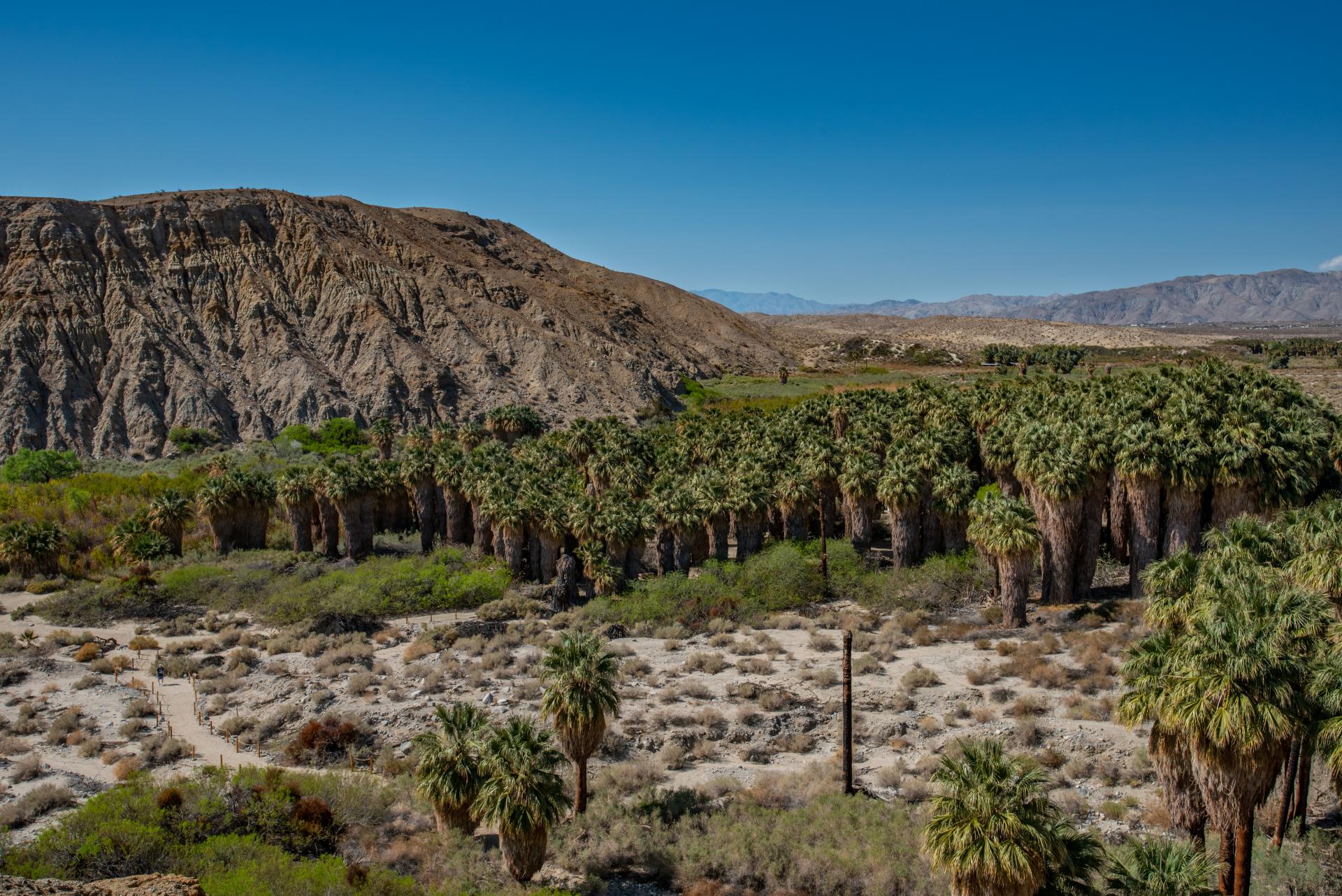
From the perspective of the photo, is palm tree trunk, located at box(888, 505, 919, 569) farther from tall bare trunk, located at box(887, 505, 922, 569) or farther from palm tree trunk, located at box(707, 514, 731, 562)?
palm tree trunk, located at box(707, 514, 731, 562)

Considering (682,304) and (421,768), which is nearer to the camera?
(421,768)

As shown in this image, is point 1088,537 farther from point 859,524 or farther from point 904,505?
point 859,524

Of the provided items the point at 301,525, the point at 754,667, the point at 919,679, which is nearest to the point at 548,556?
the point at 754,667

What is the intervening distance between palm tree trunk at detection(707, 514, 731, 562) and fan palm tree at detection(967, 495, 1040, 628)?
545 inches

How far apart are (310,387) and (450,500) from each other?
129 ft

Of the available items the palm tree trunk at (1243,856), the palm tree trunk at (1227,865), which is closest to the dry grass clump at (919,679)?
the palm tree trunk at (1227,865)

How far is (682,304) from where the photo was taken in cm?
14975

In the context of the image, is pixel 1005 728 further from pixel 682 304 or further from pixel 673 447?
pixel 682 304

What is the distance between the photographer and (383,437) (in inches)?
2749

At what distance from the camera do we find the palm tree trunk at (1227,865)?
15.9 meters

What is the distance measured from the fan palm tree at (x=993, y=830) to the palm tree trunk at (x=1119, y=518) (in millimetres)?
24853

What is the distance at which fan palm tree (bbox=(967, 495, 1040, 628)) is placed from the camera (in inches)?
1358

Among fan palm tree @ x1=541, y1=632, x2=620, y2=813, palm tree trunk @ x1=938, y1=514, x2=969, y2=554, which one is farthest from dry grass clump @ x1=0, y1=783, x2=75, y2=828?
palm tree trunk @ x1=938, y1=514, x2=969, y2=554

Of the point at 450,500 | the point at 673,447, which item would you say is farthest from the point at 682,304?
the point at 450,500
